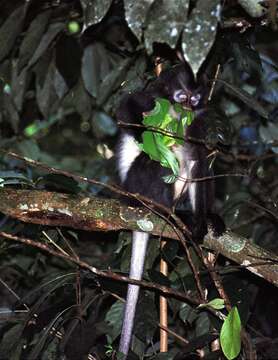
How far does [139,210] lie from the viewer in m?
2.47

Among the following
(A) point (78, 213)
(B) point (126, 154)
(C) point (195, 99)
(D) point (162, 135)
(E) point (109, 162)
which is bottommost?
(E) point (109, 162)

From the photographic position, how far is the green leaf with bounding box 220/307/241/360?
1.84 meters

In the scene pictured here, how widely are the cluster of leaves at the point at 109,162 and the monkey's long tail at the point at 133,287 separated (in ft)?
0.12

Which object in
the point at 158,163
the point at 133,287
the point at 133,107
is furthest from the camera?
the point at 158,163

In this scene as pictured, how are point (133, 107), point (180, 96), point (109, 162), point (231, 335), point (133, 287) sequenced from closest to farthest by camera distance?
point (231, 335)
point (133, 287)
point (133, 107)
point (180, 96)
point (109, 162)

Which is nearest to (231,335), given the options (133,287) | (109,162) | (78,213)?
(133,287)

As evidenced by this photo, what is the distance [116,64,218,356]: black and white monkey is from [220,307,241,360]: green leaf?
31.2 inches

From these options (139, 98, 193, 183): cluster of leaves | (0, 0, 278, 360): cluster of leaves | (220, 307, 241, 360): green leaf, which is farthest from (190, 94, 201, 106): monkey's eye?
(220, 307, 241, 360): green leaf

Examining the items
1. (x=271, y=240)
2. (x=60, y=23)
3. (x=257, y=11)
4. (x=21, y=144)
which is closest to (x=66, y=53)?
(x=60, y=23)

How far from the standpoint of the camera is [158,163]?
3012 mm

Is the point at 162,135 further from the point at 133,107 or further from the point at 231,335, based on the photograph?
the point at 231,335

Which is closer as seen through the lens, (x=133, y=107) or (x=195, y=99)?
(x=133, y=107)

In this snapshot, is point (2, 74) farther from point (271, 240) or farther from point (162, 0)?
point (162, 0)

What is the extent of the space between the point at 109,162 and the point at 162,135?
1.44 metres
